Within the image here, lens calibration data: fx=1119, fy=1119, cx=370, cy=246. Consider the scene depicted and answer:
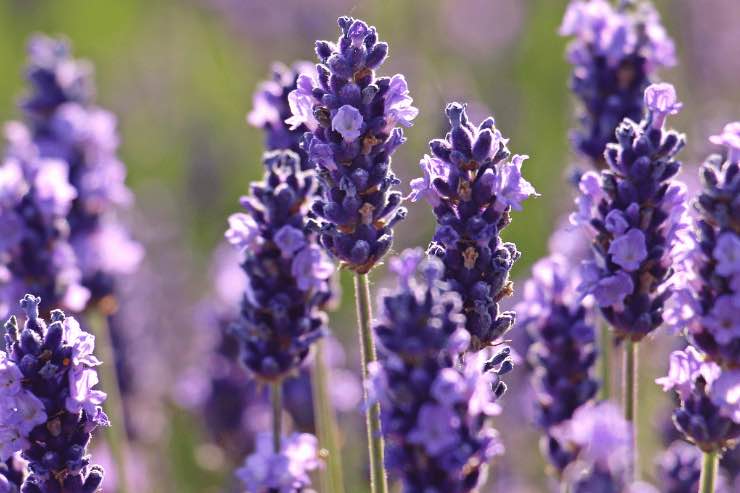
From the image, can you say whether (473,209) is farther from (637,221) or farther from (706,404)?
(706,404)

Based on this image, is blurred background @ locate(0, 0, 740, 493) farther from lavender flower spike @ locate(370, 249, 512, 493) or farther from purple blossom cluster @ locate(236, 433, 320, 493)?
lavender flower spike @ locate(370, 249, 512, 493)

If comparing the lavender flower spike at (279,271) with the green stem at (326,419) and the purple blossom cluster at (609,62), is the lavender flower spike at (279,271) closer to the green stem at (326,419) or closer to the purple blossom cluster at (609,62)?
the green stem at (326,419)

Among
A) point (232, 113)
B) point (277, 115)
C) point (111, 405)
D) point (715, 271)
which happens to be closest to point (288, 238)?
point (277, 115)

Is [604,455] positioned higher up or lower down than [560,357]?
lower down

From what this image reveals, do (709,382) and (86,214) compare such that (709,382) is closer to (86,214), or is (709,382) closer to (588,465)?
(588,465)

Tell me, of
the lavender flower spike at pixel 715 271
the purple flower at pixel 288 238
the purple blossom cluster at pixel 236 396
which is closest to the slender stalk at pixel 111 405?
the purple blossom cluster at pixel 236 396

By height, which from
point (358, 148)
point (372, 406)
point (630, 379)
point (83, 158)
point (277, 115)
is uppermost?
point (83, 158)

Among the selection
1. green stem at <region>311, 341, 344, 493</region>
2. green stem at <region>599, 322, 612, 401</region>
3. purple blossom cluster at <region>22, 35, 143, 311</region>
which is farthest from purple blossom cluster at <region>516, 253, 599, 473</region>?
purple blossom cluster at <region>22, 35, 143, 311</region>
